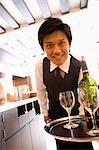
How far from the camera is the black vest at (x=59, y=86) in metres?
1.63

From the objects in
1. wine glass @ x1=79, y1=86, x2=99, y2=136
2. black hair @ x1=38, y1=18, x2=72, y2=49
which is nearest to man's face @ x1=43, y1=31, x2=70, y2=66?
black hair @ x1=38, y1=18, x2=72, y2=49

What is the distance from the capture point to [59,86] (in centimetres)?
165

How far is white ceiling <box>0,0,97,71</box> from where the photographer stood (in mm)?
3322

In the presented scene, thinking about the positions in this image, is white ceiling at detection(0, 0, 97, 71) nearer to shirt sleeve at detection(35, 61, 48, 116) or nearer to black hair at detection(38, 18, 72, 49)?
shirt sleeve at detection(35, 61, 48, 116)

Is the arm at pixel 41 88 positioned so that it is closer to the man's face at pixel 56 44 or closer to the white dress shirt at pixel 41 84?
the white dress shirt at pixel 41 84

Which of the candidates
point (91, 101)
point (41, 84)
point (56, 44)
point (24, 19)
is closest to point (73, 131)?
point (91, 101)

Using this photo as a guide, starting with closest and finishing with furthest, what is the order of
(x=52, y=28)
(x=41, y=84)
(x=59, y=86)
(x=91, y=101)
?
(x=91, y=101), (x=52, y=28), (x=59, y=86), (x=41, y=84)

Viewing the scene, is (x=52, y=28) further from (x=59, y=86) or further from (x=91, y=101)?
(x=91, y=101)

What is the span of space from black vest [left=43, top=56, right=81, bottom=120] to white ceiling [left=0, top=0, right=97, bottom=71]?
166 cm

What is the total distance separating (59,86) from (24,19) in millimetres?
2676

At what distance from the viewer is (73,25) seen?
4730mm

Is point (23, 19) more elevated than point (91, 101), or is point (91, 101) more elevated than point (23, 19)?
point (23, 19)

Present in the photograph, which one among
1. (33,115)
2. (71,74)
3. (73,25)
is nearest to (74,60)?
(71,74)

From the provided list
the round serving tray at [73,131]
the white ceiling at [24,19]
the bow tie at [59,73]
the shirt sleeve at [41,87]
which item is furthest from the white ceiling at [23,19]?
the round serving tray at [73,131]
